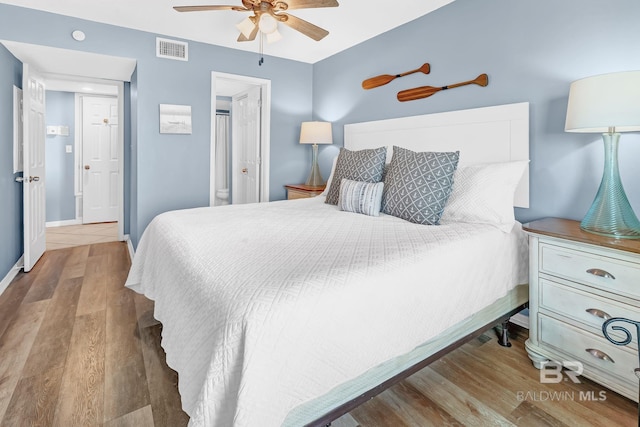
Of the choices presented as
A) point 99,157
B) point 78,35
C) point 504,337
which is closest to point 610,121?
point 504,337

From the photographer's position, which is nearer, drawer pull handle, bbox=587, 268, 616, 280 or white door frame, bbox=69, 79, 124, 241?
drawer pull handle, bbox=587, 268, 616, 280

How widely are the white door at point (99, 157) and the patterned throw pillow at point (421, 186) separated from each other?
17.3ft

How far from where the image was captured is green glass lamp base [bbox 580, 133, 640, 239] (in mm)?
1683

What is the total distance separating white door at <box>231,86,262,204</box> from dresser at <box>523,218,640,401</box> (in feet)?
10.9

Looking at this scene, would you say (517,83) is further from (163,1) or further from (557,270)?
(163,1)

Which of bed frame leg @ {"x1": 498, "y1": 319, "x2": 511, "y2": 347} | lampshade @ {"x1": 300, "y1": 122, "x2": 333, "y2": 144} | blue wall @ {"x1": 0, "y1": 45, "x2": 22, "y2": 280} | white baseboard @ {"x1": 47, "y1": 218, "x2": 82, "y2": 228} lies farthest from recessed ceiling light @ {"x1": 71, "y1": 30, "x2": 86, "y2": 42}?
bed frame leg @ {"x1": 498, "y1": 319, "x2": 511, "y2": 347}

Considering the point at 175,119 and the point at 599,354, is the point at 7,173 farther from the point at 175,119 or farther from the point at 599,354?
the point at 599,354

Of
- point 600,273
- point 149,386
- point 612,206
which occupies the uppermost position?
point 612,206

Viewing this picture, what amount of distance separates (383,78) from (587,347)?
2.69 meters

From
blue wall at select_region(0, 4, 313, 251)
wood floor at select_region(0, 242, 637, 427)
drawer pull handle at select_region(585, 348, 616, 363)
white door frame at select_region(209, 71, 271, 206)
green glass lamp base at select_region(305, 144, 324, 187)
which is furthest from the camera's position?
green glass lamp base at select_region(305, 144, 324, 187)

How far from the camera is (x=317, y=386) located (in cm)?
110

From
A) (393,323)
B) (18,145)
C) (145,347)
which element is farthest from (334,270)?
(18,145)

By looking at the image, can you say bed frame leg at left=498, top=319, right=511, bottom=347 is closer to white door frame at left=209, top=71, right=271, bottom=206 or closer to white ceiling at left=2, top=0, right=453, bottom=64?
white ceiling at left=2, top=0, right=453, bottom=64

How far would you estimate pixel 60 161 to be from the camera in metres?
5.53
